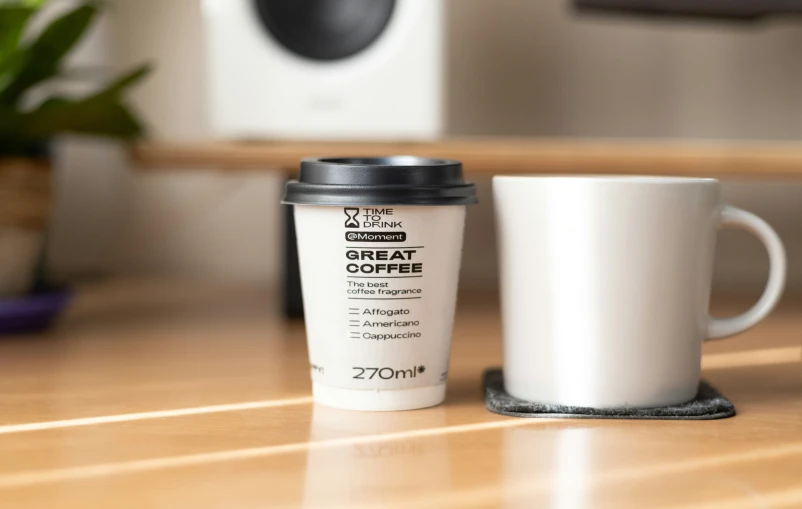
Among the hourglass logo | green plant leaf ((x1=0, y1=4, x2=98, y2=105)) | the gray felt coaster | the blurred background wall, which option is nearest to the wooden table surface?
the gray felt coaster

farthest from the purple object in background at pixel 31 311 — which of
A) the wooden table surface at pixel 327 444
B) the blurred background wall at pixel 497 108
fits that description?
the blurred background wall at pixel 497 108

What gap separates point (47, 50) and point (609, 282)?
598 millimetres

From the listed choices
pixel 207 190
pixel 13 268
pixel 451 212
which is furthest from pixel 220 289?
pixel 451 212

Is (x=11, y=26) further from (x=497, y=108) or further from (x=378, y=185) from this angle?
(x=497, y=108)

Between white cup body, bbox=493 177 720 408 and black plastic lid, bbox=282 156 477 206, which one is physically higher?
black plastic lid, bbox=282 156 477 206

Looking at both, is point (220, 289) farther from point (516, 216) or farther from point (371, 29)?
point (516, 216)

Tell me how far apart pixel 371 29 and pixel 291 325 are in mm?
313

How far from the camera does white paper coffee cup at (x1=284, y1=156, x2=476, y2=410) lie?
1.77ft

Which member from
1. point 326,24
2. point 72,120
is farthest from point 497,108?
point 72,120

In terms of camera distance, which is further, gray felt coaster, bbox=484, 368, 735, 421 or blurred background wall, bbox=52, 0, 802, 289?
blurred background wall, bbox=52, 0, 802, 289

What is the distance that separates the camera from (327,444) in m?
0.50

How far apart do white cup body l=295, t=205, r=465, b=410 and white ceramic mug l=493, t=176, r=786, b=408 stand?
5 centimetres

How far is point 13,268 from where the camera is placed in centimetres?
86

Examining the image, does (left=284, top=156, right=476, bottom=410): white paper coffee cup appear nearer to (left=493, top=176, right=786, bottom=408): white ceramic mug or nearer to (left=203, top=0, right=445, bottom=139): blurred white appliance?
(left=493, top=176, right=786, bottom=408): white ceramic mug
